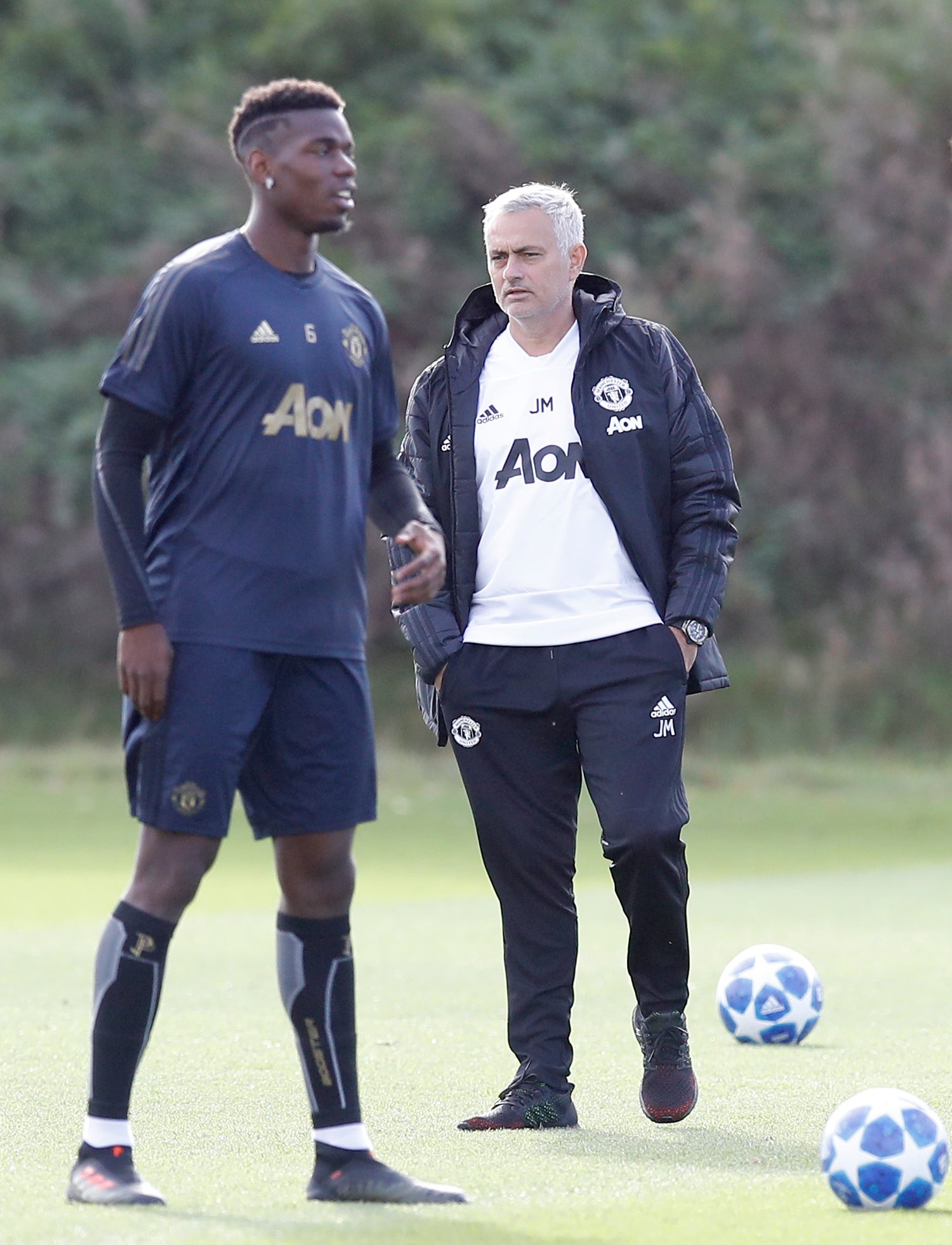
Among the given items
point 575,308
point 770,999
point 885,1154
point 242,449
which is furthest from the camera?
point 770,999

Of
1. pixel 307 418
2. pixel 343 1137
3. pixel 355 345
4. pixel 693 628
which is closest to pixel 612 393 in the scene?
pixel 693 628

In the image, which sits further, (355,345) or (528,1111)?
(528,1111)

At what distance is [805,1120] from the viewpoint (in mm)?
5113

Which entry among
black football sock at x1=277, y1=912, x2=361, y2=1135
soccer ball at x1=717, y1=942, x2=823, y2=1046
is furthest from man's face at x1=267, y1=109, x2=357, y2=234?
soccer ball at x1=717, y1=942, x2=823, y2=1046

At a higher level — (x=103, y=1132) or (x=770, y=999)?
(x=770, y=999)

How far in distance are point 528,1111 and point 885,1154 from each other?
128cm

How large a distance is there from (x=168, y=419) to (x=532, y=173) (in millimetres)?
21580

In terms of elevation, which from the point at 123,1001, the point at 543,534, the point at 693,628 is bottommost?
the point at 123,1001

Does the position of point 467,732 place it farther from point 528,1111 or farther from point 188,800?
point 188,800

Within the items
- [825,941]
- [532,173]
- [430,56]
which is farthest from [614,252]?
[825,941]

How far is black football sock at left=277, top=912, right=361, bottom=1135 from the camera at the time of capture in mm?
4160

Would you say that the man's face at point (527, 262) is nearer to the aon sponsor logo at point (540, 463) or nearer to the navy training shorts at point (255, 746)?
the aon sponsor logo at point (540, 463)

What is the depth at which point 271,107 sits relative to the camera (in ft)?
13.8

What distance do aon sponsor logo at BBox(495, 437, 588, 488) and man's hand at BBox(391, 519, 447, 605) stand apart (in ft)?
3.08
